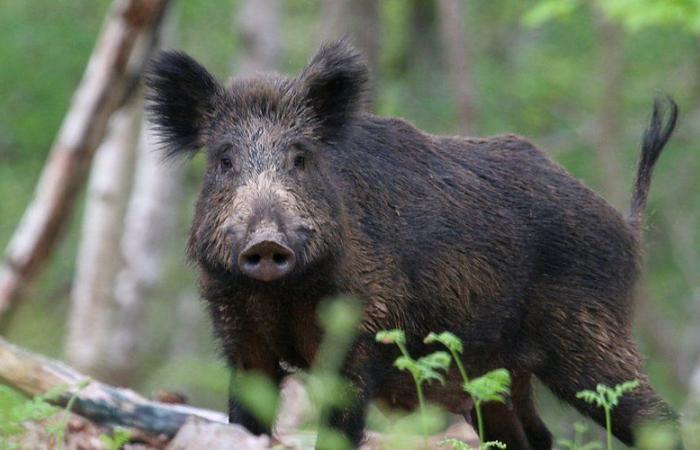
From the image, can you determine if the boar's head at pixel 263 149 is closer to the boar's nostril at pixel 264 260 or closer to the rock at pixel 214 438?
the boar's nostril at pixel 264 260

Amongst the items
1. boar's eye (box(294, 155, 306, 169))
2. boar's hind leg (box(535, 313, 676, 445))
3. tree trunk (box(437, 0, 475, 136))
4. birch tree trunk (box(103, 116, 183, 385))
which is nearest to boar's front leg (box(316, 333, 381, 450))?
boar's eye (box(294, 155, 306, 169))

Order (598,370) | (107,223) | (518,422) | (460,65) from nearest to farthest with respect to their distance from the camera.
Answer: (598,370) < (518,422) < (107,223) < (460,65)

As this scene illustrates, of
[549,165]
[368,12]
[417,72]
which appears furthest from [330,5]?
[417,72]

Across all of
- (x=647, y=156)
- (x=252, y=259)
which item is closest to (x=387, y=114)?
(x=647, y=156)

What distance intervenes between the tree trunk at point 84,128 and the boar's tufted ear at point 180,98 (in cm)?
300

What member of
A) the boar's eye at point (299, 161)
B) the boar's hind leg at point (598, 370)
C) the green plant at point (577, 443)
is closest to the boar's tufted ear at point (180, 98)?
the boar's eye at point (299, 161)

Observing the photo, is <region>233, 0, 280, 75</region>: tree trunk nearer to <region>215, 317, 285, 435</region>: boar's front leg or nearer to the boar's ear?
the boar's ear

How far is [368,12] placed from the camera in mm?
11672

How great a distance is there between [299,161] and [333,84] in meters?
0.50

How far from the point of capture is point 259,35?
653 inches

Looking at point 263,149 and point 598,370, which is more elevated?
point 263,149

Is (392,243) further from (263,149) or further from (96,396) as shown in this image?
(96,396)

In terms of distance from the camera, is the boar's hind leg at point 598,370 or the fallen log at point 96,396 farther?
the boar's hind leg at point 598,370

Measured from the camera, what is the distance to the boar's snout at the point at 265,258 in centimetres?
547
